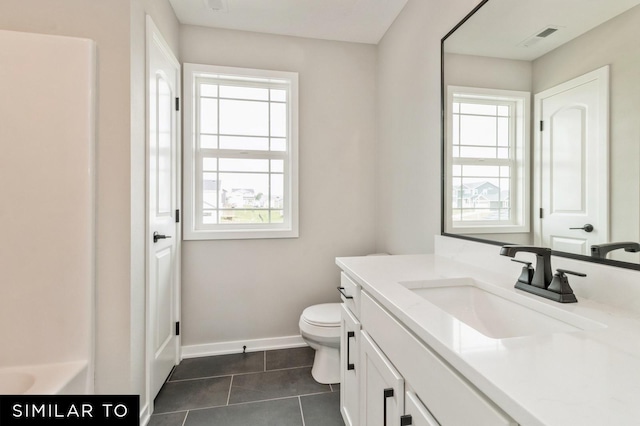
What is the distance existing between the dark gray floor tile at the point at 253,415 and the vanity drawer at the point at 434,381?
3.18ft

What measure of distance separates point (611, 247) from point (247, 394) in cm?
193

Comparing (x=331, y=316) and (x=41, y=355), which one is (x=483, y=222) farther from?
(x=41, y=355)

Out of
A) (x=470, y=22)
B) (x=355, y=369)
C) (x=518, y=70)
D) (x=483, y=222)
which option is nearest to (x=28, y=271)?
(x=355, y=369)

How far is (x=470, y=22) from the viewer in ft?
4.64

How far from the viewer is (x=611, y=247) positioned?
2.66ft

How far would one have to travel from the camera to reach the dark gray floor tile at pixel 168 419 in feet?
5.14

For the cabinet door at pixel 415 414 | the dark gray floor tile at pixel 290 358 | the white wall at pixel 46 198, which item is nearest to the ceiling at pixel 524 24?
the cabinet door at pixel 415 414

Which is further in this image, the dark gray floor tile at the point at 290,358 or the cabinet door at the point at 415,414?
the dark gray floor tile at the point at 290,358

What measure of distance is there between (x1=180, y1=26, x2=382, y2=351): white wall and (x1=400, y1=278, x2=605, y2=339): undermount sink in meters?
1.42

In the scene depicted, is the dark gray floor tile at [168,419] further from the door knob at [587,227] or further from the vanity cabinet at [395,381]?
the door knob at [587,227]

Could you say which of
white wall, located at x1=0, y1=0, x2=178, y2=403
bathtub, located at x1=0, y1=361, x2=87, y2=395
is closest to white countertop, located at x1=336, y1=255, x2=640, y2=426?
white wall, located at x1=0, y1=0, x2=178, y2=403

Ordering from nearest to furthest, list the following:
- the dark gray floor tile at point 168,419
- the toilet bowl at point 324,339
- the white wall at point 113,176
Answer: the white wall at point 113,176 → the dark gray floor tile at point 168,419 → the toilet bowl at point 324,339

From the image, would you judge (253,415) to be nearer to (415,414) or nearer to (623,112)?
(415,414)

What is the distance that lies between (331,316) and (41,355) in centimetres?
149
